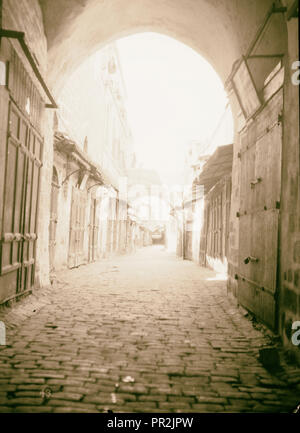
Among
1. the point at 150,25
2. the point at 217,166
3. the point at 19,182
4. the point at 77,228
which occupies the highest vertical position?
the point at 150,25

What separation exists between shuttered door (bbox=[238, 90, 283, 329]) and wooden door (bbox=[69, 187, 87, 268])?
23.0 feet

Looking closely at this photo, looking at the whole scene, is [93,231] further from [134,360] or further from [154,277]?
[134,360]

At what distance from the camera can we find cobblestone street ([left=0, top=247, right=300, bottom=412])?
8.65ft

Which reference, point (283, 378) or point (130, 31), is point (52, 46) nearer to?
point (130, 31)

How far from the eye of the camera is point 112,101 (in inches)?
863

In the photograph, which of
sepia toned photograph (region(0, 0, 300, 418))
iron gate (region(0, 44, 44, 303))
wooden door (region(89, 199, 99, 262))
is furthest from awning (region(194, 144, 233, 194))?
wooden door (region(89, 199, 99, 262))

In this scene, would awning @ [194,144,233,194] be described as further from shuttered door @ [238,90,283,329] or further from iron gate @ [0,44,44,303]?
iron gate @ [0,44,44,303]

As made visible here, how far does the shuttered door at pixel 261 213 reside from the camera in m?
4.24

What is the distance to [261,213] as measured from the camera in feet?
15.8

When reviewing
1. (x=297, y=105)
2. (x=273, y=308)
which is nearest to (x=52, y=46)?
(x=297, y=105)

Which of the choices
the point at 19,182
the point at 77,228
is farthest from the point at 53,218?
the point at 19,182

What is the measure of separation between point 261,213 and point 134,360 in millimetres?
2580

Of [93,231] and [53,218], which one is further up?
[53,218]
